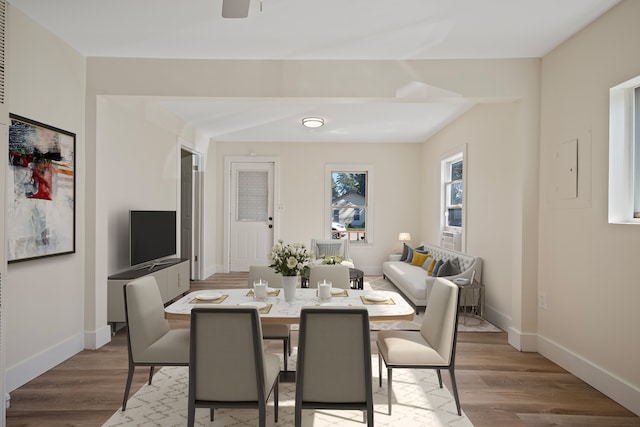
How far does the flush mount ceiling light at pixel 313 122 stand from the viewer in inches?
236

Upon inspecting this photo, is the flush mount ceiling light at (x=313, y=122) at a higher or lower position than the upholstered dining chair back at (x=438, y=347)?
higher

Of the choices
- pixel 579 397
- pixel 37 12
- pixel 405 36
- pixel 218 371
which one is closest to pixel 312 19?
pixel 405 36

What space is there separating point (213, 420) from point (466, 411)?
5.19 ft

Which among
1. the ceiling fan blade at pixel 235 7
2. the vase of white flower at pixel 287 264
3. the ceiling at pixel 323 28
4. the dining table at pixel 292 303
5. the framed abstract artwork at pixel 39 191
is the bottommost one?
the dining table at pixel 292 303

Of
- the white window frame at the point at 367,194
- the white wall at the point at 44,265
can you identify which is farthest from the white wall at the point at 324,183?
the white wall at the point at 44,265

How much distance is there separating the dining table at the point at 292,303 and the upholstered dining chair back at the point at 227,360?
380 mm

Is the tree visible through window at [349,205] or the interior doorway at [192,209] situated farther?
the tree visible through window at [349,205]

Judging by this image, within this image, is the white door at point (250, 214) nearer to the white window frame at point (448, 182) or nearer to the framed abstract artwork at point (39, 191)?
the white window frame at point (448, 182)

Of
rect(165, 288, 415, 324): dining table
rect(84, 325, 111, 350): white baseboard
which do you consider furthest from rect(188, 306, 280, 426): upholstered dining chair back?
rect(84, 325, 111, 350): white baseboard

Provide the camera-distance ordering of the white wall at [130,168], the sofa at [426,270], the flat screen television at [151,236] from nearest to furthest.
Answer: the white wall at [130,168] < the flat screen television at [151,236] < the sofa at [426,270]

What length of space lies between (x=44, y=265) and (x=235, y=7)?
2.52 metres

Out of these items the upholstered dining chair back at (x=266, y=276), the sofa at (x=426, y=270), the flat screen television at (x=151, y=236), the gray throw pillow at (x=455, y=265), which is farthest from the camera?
the gray throw pillow at (x=455, y=265)

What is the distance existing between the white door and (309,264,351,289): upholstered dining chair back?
4.61 m

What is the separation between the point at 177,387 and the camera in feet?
9.80
